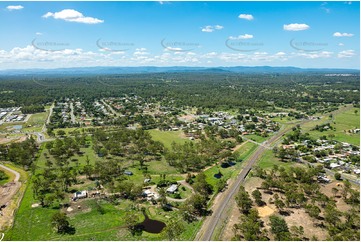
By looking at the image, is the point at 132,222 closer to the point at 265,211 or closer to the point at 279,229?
the point at 279,229

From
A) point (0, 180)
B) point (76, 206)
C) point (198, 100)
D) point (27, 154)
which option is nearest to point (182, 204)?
point (76, 206)

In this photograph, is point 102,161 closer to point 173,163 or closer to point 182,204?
point 173,163

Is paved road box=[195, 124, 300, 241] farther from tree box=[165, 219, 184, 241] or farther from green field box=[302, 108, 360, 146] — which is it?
green field box=[302, 108, 360, 146]

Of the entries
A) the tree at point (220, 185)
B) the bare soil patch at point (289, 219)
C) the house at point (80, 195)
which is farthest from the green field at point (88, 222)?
the tree at point (220, 185)

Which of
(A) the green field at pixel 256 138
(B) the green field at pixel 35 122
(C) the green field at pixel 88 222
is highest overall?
(B) the green field at pixel 35 122

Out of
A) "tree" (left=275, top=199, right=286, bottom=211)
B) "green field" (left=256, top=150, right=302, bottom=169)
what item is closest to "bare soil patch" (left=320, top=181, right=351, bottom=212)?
"tree" (left=275, top=199, right=286, bottom=211)

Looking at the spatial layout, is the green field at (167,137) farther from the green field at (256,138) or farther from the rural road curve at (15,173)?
the rural road curve at (15,173)

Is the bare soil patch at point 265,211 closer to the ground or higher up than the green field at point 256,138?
closer to the ground
